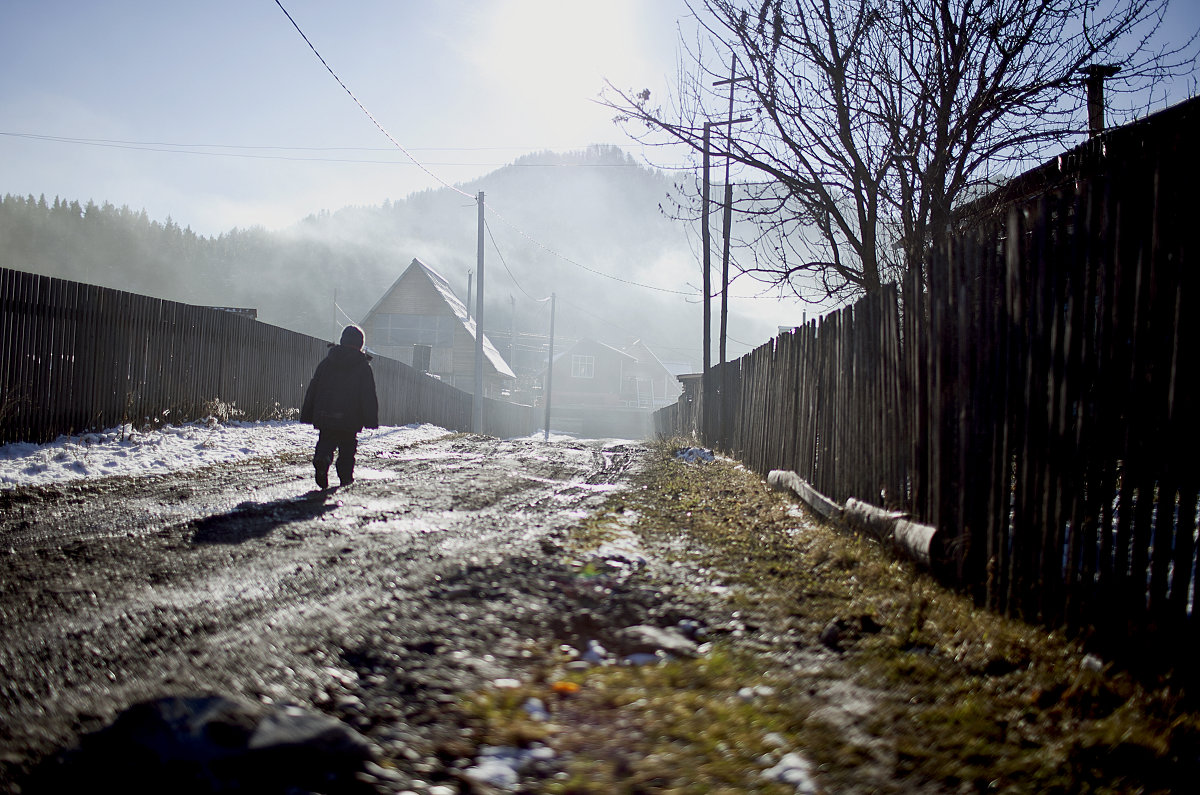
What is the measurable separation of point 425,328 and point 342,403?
117 ft

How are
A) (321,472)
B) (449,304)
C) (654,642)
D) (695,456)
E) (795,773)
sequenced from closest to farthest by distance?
(795,773)
(654,642)
(321,472)
(695,456)
(449,304)

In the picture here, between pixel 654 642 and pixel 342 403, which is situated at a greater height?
pixel 342 403

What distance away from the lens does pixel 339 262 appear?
107188 mm

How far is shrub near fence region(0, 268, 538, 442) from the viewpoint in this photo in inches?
323

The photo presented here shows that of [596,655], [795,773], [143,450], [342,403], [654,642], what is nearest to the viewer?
[795,773]

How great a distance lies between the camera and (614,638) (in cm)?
297

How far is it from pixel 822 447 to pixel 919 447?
7.80 feet

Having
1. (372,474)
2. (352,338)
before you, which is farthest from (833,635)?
(372,474)

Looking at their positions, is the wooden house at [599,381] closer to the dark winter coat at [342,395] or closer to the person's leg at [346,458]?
the dark winter coat at [342,395]

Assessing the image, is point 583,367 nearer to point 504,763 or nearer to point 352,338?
point 352,338

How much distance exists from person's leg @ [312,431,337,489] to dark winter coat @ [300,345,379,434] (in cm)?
10

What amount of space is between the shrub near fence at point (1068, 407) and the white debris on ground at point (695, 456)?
26.9 feet

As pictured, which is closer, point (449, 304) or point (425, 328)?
point (425, 328)

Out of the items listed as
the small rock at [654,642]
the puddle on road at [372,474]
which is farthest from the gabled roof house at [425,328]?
the small rock at [654,642]
